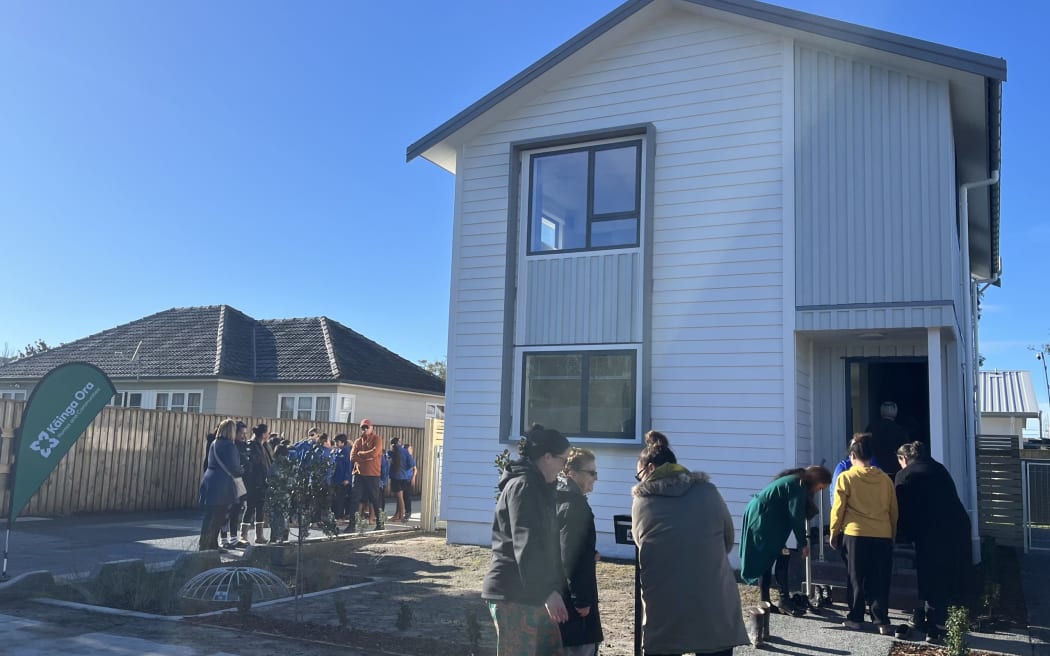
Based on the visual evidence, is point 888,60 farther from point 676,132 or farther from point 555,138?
A: point 555,138

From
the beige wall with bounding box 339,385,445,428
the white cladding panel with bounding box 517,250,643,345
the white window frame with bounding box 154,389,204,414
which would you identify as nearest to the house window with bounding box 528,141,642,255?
the white cladding panel with bounding box 517,250,643,345

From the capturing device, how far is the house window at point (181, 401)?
26.2 metres

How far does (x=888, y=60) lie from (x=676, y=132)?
2.78m

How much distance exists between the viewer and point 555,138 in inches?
505

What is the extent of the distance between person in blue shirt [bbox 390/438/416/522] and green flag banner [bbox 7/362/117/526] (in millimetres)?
6860

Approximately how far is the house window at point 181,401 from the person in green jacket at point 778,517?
21.7 metres

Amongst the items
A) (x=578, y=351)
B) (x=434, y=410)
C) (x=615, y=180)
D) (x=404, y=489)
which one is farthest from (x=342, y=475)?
(x=434, y=410)

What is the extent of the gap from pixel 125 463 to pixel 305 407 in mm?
9296

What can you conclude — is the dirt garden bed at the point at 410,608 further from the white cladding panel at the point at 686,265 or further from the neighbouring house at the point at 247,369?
the neighbouring house at the point at 247,369

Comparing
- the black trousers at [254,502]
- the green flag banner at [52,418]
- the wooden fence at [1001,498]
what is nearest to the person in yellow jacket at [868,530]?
the wooden fence at [1001,498]

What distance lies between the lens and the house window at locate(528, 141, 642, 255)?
12.4m

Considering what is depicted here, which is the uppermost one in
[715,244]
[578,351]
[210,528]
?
[715,244]

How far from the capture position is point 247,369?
2728 centimetres

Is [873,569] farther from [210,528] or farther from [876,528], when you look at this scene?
[210,528]
